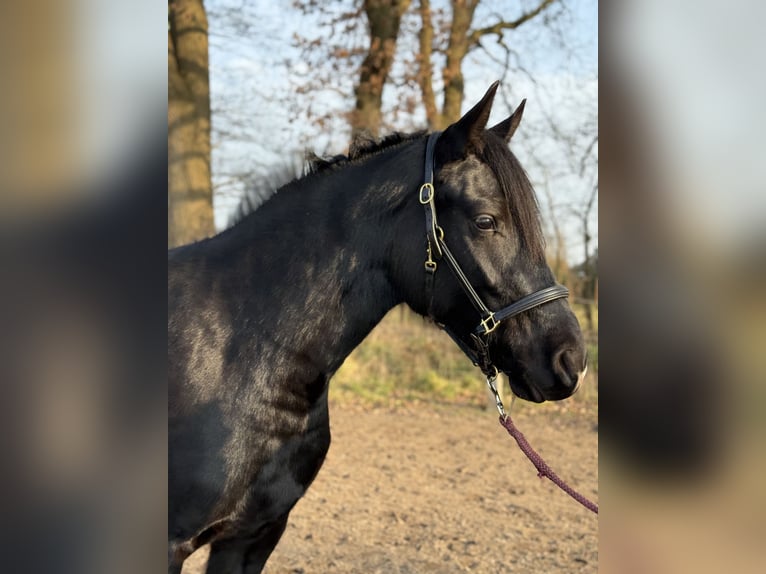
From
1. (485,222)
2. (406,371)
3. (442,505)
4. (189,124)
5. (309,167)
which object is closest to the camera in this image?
(485,222)

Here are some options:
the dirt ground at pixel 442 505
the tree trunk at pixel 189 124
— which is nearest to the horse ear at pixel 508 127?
the dirt ground at pixel 442 505

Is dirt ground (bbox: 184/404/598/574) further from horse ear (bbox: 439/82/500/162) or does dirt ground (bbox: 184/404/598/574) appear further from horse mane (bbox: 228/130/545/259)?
horse ear (bbox: 439/82/500/162)

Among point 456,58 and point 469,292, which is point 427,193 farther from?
point 456,58

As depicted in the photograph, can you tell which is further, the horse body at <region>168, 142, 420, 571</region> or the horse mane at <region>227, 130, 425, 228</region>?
the horse mane at <region>227, 130, 425, 228</region>

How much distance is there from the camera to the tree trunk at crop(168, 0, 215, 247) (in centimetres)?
1035

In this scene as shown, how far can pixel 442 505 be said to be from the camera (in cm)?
642

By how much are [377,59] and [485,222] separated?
10420 mm

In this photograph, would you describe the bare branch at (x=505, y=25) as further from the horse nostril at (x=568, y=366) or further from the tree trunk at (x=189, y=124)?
the horse nostril at (x=568, y=366)

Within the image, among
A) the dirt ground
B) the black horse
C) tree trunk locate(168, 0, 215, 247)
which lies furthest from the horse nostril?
tree trunk locate(168, 0, 215, 247)

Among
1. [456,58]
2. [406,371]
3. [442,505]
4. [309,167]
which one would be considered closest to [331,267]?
[309,167]

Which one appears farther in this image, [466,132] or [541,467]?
[466,132]

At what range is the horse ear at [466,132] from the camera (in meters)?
2.42

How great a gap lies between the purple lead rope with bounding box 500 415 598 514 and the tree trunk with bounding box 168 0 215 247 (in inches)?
323

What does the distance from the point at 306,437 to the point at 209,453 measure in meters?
0.41
